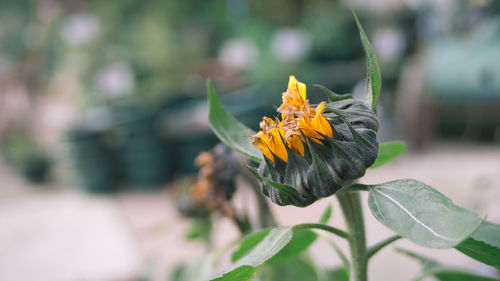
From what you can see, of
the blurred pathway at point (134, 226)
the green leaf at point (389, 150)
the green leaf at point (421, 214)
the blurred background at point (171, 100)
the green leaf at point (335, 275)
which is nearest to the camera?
the green leaf at point (421, 214)

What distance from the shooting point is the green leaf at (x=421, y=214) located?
0.16 metres

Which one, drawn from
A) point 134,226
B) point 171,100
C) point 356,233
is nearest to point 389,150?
point 356,233

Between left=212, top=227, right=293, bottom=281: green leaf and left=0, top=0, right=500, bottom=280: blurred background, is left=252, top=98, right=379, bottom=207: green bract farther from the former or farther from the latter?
left=0, top=0, right=500, bottom=280: blurred background

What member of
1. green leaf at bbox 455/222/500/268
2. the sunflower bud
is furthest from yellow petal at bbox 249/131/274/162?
green leaf at bbox 455/222/500/268

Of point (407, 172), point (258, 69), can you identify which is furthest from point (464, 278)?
point (258, 69)

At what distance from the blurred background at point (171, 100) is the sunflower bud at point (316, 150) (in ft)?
3.47

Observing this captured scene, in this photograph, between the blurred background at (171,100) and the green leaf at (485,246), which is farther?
the blurred background at (171,100)

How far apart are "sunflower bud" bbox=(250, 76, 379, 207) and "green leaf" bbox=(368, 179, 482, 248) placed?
0.02 m

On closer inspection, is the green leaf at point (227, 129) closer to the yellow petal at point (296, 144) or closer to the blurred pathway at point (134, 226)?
the yellow petal at point (296, 144)

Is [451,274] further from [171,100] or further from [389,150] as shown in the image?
[171,100]

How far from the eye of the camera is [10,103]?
152 inches

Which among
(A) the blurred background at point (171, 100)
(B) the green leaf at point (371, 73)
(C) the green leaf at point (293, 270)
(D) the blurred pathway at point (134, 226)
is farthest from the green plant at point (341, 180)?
(A) the blurred background at point (171, 100)

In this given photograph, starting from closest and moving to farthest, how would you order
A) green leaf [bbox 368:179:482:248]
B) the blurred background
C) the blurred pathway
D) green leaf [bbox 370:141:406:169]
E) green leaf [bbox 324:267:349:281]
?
1. green leaf [bbox 368:179:482:248]
2. green leaf [bbox 370:141:406:169]
3. green leaf [bbox 324:267:349:281]
4. the blurred pathway
5. the blurred background

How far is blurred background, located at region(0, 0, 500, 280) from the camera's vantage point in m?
1.66
